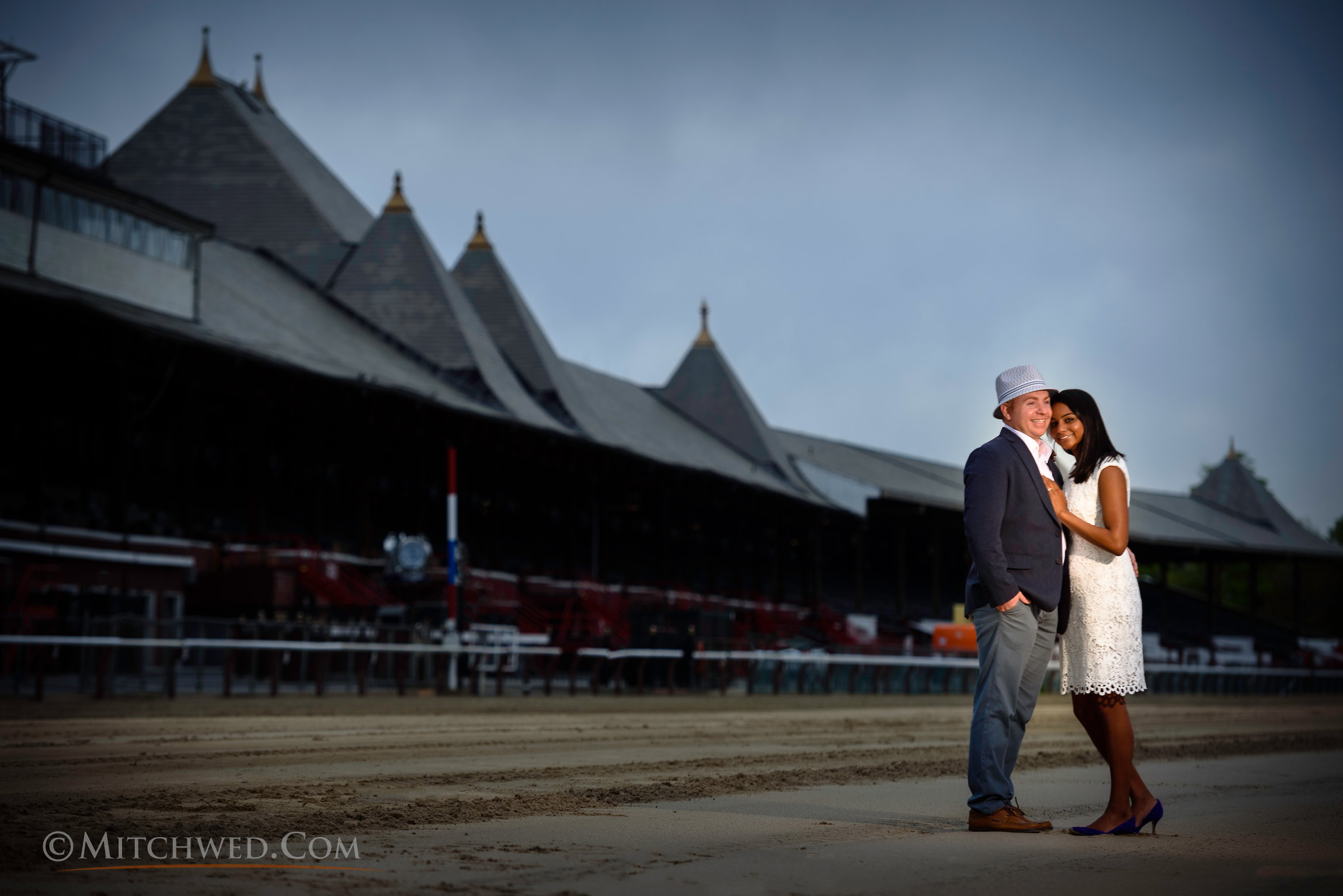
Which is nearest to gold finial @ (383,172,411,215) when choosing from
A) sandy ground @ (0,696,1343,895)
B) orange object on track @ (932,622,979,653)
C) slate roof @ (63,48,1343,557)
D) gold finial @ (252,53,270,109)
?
slate roof @ (63,48,1343,557)

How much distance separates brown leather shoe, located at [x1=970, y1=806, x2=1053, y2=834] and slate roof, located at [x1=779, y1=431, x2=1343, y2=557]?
1834 inches

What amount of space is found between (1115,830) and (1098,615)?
90cm

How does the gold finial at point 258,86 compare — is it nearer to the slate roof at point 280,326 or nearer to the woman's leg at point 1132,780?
the slate roof at point 280,326

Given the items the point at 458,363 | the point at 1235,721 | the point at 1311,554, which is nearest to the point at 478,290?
the point at 458,363

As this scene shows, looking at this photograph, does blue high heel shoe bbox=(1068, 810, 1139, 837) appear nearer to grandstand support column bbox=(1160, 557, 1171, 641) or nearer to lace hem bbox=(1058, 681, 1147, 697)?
lace hem bbox=(1058, 681, 1147, 697)

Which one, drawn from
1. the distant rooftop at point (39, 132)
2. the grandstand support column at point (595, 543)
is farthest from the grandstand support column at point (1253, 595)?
the distant rooftop at point (39, 132)

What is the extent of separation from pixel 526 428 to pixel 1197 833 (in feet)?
107

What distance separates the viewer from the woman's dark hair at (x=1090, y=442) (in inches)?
245

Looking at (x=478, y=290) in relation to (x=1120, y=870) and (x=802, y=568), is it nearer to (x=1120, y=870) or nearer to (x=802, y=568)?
(x=802, y=568)

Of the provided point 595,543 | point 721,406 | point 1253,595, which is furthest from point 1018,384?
point 1253,595

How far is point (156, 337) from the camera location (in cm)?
2823

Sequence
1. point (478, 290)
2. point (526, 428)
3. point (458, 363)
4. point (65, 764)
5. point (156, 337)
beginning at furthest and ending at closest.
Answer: point (478, 290) → point (458, 363) → point (526, 428) → point (156, 337) → point (65, 764)

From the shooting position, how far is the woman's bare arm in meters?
6.01

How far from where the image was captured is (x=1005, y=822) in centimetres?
576
